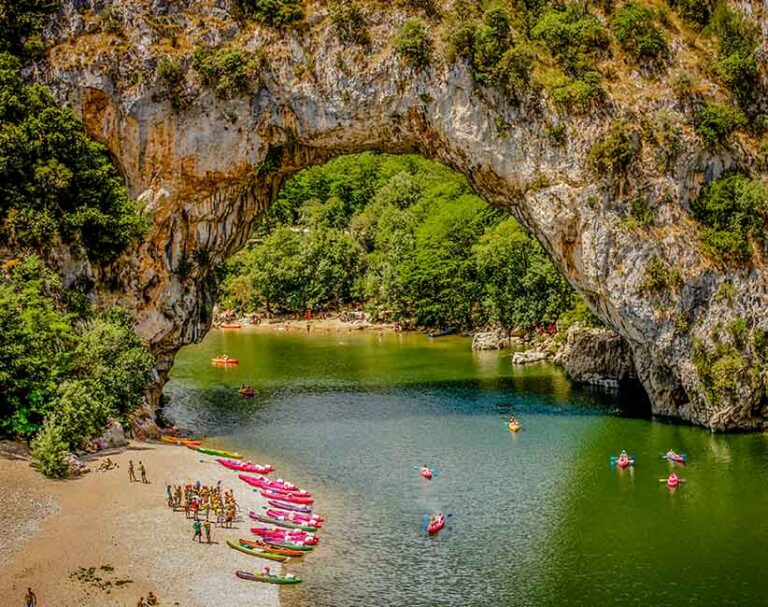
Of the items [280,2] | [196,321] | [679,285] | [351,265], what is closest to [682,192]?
[679,285]

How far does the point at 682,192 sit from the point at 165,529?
34097 millimetres

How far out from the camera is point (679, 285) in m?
54.3

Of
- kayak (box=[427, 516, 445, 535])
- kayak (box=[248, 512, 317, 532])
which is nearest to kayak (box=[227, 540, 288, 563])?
kayak (box=[248, 512, 317, 532])

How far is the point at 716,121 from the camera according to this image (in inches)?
2158

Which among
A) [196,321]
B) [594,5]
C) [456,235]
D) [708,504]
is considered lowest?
[708,504]

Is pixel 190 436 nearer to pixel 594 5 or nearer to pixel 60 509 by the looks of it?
pixel 60 509

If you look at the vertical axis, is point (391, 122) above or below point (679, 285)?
above

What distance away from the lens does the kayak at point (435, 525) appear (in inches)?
1577

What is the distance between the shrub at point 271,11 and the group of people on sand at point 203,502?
27987 millimetres

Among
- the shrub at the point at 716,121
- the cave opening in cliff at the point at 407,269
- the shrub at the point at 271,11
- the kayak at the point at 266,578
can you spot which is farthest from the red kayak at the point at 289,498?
the cave opening in cliff at the point at 407,269

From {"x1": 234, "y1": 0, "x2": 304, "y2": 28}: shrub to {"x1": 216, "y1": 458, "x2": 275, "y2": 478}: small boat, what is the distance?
2545 cm

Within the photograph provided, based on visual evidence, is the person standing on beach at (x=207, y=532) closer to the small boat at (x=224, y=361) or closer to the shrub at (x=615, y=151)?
the shrub at (x=615, y=151)

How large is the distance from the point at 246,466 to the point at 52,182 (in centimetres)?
1839

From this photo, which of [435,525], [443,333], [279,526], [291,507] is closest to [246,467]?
[291,507]
